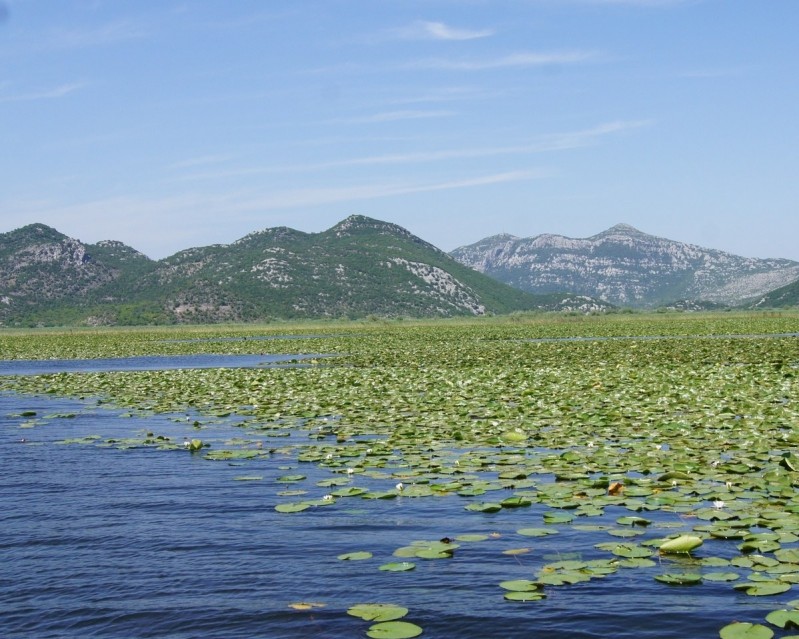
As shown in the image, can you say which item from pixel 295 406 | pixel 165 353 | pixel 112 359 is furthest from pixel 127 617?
pixel 165 353

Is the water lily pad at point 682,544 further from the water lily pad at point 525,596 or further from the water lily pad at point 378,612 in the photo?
the water lily pad at point 378,612

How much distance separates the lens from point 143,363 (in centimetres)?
5228

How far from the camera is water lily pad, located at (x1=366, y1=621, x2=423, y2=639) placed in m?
7.35

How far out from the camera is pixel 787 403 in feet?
69.3

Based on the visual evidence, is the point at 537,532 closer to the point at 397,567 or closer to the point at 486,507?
the point at 486,507

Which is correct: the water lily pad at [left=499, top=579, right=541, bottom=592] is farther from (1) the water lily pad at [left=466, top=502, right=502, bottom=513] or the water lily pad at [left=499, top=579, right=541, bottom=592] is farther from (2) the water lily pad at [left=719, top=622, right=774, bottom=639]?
(1) the water lily pad at [left=466, top=502, right=502, bottom=513]

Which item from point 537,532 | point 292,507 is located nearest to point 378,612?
point 537,532

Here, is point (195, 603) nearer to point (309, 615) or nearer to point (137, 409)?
point (309, 615)

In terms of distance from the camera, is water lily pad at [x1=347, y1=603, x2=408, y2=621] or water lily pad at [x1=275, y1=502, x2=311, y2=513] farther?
water lily pad at [x1=275, y1=502, x2=311, y2=513]

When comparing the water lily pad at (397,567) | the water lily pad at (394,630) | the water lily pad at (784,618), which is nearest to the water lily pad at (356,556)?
the water lily pad at (397,567)

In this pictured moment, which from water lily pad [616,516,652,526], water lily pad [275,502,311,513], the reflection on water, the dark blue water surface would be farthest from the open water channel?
the reflection on water

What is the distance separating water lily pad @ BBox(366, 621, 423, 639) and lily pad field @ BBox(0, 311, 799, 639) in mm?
43

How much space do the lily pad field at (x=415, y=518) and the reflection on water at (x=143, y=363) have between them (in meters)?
22.5

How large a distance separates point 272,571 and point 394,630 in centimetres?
264
